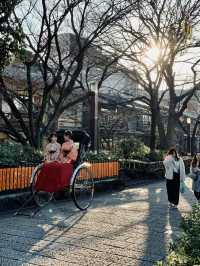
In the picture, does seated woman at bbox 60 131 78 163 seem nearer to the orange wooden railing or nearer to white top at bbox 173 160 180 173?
the orange wooden railing

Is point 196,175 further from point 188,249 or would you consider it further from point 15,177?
point 188,249

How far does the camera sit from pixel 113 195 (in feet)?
40.2

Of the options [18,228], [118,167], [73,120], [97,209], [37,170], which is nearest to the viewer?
[18,228]

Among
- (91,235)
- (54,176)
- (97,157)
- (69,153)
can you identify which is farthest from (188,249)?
(97,157)

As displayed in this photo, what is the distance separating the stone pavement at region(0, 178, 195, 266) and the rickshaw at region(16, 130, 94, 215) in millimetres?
271

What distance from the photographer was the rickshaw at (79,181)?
8.52 m

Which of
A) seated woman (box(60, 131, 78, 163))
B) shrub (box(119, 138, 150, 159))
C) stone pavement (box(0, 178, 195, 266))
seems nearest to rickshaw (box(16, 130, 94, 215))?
seated woman (box(60, 131, 78, 163))

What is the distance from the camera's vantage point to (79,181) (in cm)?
910

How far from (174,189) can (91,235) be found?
4.19 metres

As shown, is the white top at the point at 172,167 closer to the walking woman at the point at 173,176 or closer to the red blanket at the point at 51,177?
the walking woman at the point at 173,176

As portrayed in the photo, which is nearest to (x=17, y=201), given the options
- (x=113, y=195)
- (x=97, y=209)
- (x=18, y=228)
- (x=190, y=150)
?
(x=97, y=209)

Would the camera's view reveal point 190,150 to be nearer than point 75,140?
No

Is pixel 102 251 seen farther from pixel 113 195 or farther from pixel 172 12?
pixel 172 12

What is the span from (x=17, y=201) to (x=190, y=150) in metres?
28.8
